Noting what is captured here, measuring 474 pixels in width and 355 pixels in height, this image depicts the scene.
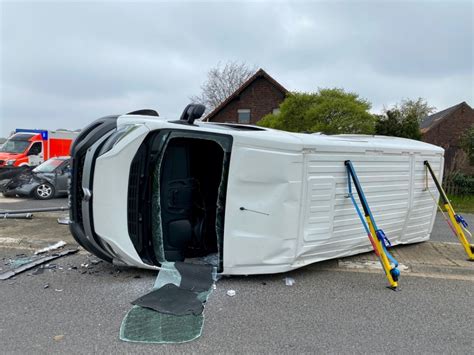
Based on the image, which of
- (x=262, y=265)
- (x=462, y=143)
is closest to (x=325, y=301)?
(x=262, y=265)

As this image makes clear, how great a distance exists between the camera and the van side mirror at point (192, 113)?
13.1 ft

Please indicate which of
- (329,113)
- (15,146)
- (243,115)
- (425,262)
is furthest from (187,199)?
(243,115)

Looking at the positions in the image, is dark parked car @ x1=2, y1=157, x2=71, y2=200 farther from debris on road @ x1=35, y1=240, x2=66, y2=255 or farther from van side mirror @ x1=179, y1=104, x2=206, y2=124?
van side mirror @ x1=179, y1=104, x2=206, y2=124

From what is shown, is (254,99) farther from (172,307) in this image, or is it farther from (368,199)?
(172,307)

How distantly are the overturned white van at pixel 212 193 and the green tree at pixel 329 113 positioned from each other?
942 centimetres

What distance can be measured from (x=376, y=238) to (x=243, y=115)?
22732mm

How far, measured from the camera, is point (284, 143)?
156 inches

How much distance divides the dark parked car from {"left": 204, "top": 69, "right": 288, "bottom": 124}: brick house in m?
16.2

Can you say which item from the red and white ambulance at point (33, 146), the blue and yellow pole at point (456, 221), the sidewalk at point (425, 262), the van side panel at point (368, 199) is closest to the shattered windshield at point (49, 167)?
the red and white ambulance at point (33, 146)

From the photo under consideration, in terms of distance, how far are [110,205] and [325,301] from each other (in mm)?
2490

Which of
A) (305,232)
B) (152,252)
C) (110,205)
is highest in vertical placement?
(110,205)

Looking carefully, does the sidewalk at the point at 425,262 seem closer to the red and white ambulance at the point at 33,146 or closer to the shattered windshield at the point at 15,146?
the red and white ambulance at the point at 33,146

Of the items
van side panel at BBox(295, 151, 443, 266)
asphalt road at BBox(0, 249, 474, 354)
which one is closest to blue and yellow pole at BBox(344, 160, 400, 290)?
van side panel at BBox(295, 151, 443, 266)

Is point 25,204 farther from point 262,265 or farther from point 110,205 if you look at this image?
point 262,265
